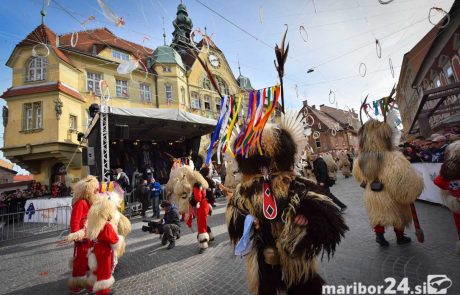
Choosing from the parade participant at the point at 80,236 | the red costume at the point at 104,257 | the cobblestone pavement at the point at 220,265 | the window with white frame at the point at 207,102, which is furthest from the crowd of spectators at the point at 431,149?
the window with white frame at the point at 207,102

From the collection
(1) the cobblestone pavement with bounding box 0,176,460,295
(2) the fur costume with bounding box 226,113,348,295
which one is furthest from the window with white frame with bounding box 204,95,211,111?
(2) the fur costume with bounding box 226,113,348,295

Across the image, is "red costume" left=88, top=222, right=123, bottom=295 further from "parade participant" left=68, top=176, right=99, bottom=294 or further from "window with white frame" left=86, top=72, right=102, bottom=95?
"window with white frame" left=86, top=72, right=102, bottom=95

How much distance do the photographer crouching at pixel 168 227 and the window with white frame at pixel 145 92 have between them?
629 inches

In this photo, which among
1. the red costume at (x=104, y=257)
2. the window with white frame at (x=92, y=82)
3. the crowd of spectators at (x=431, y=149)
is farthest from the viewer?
the window with white frame at (x=92, y=82)

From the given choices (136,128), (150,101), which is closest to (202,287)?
(136,128)

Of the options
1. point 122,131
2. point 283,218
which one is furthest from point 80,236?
point 122,131

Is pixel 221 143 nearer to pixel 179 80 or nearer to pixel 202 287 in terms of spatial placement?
pixel 202 287

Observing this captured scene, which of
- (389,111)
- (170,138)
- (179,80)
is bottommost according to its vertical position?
(389,111)

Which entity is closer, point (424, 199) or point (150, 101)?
point (424, 199)

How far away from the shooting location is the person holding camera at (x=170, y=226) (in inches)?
184

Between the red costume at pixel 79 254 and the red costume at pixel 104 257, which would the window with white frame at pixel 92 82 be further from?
the red costume at pixel 104 257

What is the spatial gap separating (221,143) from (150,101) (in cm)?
1875

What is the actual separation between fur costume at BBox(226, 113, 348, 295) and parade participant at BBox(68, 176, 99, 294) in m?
2.44

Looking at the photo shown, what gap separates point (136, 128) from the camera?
35.8ft
